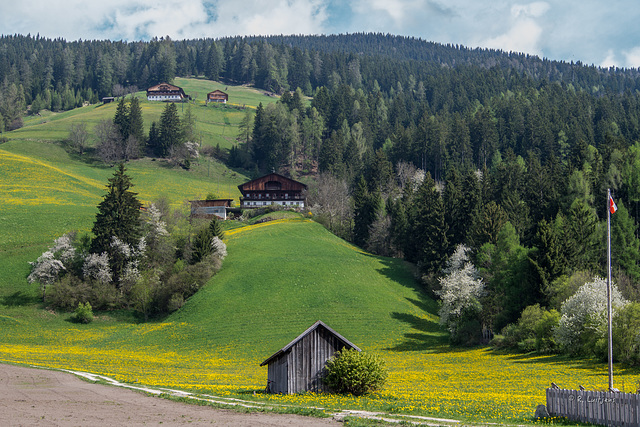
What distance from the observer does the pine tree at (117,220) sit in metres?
83.5

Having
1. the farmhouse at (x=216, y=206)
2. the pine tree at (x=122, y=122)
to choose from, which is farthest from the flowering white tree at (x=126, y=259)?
the pine tree at (x=122, y=122)

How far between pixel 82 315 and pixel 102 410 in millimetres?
53966

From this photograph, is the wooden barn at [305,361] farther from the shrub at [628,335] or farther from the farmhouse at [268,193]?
the farmhouse at [268,193]

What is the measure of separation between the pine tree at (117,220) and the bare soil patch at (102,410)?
54.4m

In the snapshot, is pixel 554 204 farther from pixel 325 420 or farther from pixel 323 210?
pixel 325 420

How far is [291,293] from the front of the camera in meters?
76.8

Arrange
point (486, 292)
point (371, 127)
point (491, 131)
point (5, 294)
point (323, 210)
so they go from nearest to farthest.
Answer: point (486, 292) < point (5, 294) < point (323, 210) < point (491, 131) < point (371, 127)

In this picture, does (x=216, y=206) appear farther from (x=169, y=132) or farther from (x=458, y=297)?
(x=458, y=297)

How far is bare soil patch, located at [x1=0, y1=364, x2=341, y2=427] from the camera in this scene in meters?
22.0

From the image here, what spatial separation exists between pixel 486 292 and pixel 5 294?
61.8 m

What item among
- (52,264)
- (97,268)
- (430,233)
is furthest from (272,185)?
(52,264)

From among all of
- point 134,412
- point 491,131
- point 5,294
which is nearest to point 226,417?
point 134,412

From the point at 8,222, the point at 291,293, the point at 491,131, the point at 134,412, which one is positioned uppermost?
the point at 491,131

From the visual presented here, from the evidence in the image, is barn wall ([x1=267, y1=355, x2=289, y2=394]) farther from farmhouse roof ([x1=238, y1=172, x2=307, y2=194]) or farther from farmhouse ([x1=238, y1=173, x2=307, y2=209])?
farmhouse roof ([x1=238, y1=172, x2=307, y2=194])
